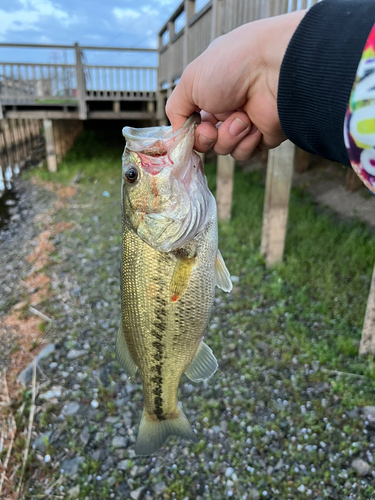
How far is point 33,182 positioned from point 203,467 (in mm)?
10345

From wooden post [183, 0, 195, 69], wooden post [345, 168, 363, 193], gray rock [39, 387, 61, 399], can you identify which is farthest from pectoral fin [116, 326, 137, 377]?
wooden post [183, 0, 195, 69]

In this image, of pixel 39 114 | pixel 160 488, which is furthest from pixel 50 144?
pixel 160 488

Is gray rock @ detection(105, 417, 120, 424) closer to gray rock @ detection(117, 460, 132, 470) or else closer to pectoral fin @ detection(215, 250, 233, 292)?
gray rock @ detection(117, 460, 132, 470)

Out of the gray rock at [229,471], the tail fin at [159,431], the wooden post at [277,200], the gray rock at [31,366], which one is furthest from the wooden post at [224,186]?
the tail fin at [159,431]

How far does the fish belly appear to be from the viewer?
5.39 ft

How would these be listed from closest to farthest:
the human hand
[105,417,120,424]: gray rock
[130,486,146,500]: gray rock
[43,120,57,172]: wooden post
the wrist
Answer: the wrist
the human hand
[130,486,146,500]: gray rock
[105,417,120,424]: gray rock
[43,120,57,172]: wooden post

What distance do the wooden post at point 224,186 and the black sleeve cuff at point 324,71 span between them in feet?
15.8

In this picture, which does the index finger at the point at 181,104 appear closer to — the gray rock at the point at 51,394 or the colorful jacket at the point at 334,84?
the colorful jacket at the point at 334,84

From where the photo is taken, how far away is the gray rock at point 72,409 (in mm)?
3363

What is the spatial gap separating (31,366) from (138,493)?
1.80 m

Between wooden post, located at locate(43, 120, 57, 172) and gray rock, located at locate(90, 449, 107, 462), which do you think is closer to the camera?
gray rock, located at locate(90, 449, 107, 462)

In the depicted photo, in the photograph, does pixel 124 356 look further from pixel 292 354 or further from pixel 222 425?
pixel 292 354

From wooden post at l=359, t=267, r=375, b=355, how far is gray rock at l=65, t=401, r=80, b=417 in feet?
8.97

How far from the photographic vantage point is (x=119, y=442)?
10.1 feet
